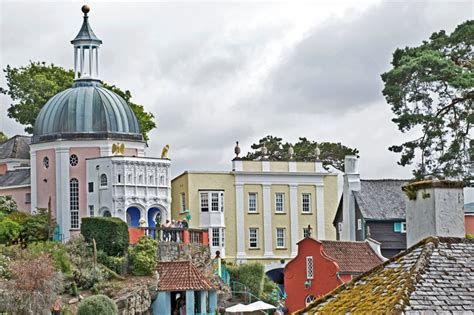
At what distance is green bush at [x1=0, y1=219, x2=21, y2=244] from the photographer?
63.3 metres

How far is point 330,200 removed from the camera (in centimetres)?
8556

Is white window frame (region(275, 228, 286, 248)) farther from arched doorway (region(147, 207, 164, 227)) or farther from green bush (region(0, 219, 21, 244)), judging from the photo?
green bush (region(0, 219, 21, 244))

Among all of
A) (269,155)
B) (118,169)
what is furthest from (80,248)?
(269,155)

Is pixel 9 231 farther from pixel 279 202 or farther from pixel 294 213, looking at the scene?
pixel 294 213

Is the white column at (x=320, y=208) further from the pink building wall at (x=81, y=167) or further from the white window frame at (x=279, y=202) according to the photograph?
the pink building wall at (x=81, y=167)

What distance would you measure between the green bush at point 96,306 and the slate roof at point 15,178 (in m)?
24.4

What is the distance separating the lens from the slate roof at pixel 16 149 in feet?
271

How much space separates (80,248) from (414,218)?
4202cm

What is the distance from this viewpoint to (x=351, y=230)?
78.6 meters

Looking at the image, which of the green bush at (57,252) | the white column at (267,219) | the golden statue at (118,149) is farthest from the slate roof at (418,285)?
the white column at (267,219)

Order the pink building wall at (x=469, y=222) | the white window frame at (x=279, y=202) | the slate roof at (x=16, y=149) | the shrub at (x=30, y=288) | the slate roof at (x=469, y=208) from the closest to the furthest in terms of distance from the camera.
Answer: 1. the shrub at (x=30, y=288)
2. the pink building wall at (x=469, y=222)
3. the slate roof at (x=469, y=208)
4. the slate roof at (x=16, y=149)
5. the white window frame at (x=279, y=202)

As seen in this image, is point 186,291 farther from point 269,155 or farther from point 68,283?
point 269,155

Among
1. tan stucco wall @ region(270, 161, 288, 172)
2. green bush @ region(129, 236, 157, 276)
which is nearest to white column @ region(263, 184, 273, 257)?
tan stucco wall @ region(270, 161, 288, 172)

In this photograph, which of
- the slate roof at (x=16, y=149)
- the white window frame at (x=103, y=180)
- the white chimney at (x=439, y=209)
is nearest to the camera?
the white chimney at (x=439, y=209)
